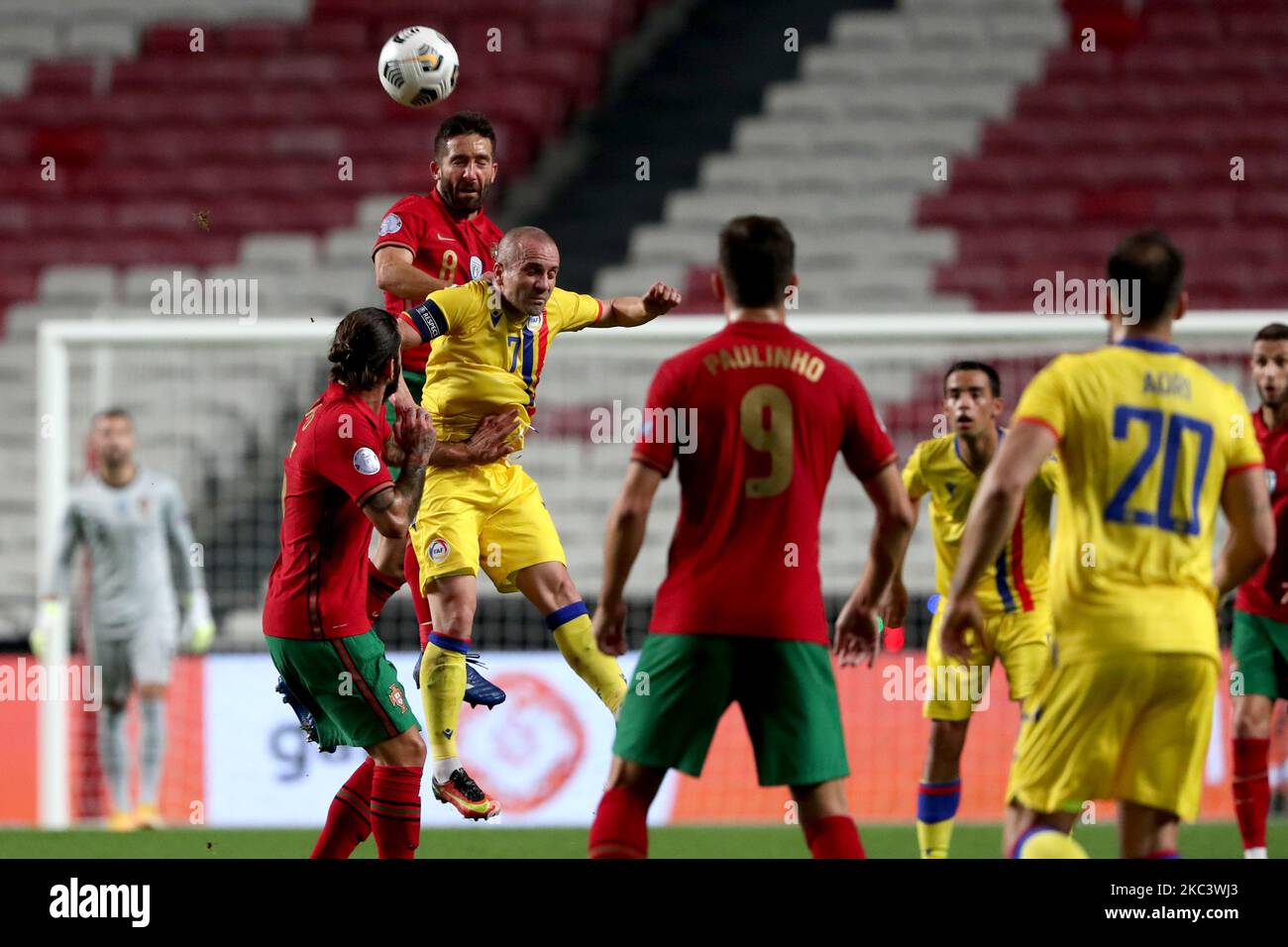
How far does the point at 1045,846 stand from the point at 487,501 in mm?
2898

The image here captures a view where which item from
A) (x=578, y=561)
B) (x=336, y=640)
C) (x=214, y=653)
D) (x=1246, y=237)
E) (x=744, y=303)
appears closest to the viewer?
(x=744, y=303)

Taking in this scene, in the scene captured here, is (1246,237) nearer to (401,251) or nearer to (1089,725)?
(401,251)

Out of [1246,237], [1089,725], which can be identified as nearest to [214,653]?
[1089,725]

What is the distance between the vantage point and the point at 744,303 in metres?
4.78

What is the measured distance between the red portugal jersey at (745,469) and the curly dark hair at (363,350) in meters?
1.37

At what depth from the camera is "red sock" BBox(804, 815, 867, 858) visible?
4.64 metres

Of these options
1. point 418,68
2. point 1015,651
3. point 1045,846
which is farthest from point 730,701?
point 418,68

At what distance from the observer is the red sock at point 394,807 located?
589cm

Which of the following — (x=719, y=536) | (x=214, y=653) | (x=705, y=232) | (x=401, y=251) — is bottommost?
(x=214, y=653)

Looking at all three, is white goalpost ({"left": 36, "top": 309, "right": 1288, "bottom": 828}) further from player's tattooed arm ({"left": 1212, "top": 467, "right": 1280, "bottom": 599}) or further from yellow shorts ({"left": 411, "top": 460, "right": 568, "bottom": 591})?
player's tattooed arm ({"left": 1212, "top": 467, "right": 1280, "bottom": 599})

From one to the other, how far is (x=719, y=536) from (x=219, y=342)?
657 cm

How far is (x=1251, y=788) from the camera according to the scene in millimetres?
7117

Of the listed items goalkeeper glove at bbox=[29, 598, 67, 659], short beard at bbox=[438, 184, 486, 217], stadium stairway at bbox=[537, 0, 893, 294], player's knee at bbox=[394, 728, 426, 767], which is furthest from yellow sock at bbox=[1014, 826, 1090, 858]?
stadium stairway at bbox=[537, 0, 893, 294]
